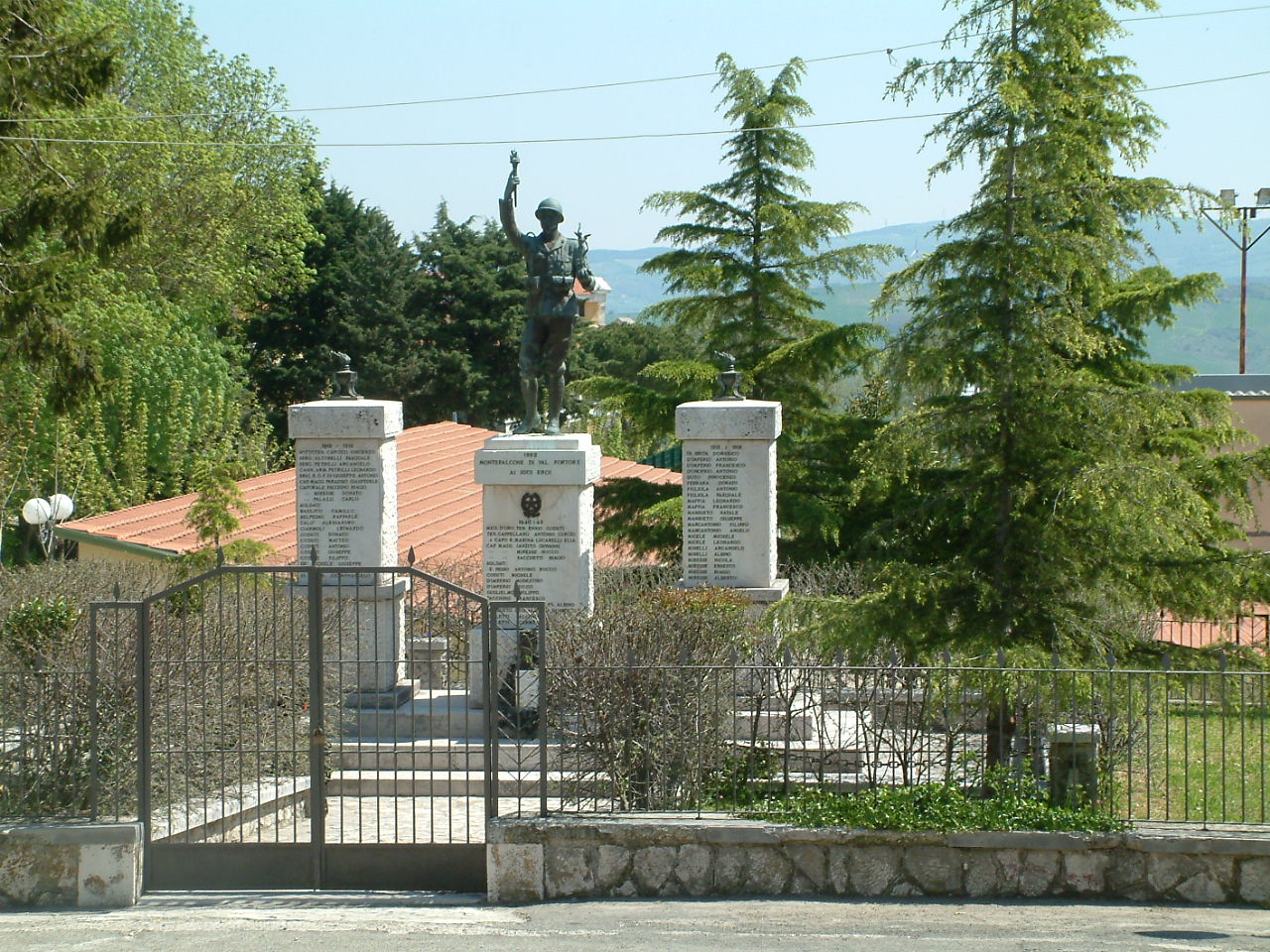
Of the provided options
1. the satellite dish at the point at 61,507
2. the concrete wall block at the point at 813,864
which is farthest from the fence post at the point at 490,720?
the satellite dish at the point at 61,507

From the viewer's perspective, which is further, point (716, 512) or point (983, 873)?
point (716, 512)

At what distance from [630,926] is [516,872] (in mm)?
874

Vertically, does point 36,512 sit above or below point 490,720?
above

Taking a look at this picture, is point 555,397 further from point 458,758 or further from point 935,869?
point 935,869

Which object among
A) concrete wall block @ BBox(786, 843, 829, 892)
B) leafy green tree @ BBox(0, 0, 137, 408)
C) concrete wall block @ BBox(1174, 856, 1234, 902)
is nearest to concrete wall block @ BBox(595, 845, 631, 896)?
concrete wall block @ BBox(786, 843, 829, 892)

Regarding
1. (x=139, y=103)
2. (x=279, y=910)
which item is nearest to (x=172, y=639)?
(x=279, y=910)

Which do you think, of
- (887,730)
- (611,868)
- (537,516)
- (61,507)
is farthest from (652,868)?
(61,507)

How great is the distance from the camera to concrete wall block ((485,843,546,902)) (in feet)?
24.0

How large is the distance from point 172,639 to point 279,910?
2240 mm

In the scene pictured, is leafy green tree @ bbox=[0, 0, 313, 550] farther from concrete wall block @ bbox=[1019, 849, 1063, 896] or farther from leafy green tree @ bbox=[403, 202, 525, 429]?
concrete wall block @ bbox=[1019, 849, 1063, 896]

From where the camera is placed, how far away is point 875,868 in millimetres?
7230

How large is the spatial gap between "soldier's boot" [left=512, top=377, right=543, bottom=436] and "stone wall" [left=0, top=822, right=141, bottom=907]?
534 cm

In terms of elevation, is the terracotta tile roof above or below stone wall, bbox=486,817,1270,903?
above

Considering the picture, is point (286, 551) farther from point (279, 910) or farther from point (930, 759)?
point (930, 759)
